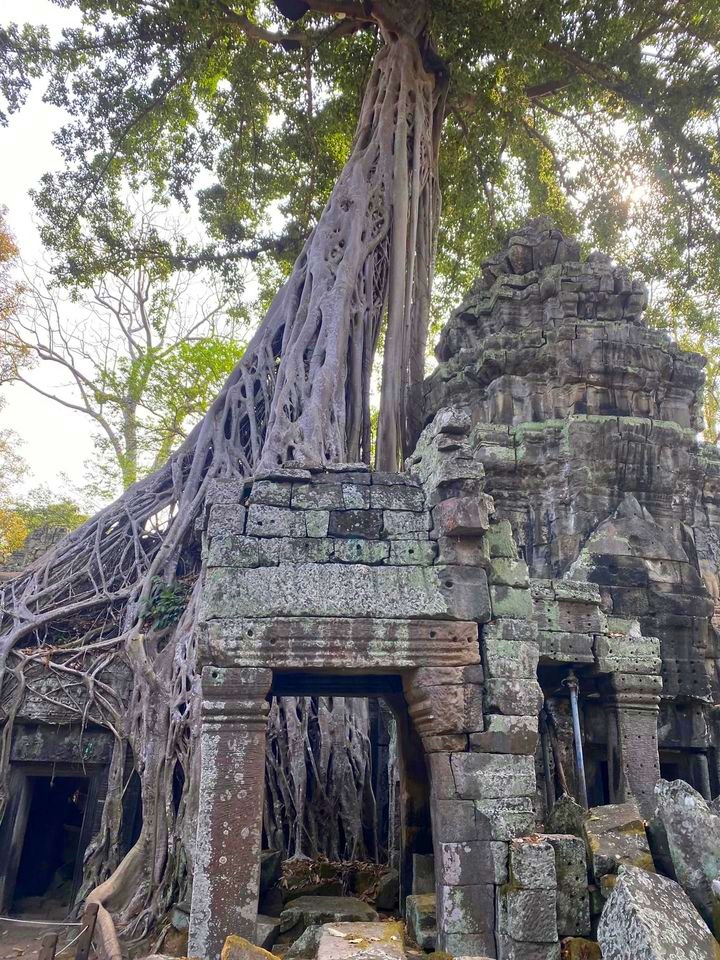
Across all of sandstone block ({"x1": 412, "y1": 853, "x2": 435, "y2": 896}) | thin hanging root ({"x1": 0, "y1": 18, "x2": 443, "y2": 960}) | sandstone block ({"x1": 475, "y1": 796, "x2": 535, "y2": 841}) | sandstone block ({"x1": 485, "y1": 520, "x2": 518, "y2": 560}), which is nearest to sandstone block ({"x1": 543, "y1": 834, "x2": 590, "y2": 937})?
sandstone block ({"x1": 475, "y1": 796, "x2": 535, "y2": 841})

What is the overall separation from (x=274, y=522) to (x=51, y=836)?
6648 millimetres

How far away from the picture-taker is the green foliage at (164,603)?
26.0 feet

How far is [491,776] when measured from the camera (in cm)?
413

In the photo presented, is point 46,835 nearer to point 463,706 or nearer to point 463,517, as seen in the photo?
point 463,706

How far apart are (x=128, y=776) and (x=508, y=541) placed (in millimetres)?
4699

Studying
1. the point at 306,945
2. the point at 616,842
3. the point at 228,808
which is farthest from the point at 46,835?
the point at 616,842

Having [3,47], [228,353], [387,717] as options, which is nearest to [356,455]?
[387,717]

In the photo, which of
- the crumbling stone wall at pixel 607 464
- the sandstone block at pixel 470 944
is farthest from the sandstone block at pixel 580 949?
the crumbling stone wall at pixel 607 464

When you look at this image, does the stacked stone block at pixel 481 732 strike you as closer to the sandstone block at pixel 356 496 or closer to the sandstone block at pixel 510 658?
the sandstone block at pixel 510 658

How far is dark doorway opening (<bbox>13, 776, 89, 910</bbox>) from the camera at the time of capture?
27.6 ft

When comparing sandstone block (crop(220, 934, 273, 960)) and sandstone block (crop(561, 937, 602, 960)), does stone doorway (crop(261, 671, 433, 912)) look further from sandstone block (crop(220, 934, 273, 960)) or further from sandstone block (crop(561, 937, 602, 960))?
sandstone block (crop(220, 934, 273, 960))

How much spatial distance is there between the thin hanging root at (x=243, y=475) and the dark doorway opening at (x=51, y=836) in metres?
1.48

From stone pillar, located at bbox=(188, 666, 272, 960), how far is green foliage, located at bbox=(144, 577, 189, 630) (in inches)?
156

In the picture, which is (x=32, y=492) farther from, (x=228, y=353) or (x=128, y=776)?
(x=128, y=776)
